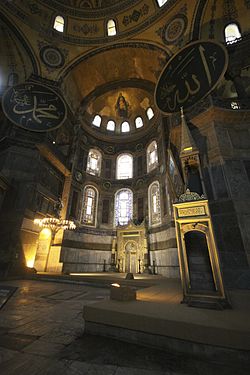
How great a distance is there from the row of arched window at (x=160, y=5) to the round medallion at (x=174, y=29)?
2864 mm

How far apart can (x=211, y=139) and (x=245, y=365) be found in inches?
311

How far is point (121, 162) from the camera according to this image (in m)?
19.1

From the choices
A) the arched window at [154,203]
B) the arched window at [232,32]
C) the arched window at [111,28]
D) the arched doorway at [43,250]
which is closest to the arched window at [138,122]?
the arched window at [154,203]

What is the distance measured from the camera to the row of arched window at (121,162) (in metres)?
17.0

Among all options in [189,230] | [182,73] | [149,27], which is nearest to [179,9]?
[149,27]

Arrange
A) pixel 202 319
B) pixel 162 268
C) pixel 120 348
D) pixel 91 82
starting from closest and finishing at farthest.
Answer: pixel 120 348, pixel 202 319, pixel 162 268, pixel 91 82

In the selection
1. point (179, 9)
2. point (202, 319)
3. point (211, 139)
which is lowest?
point (202, 319)

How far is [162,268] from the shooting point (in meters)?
11.7

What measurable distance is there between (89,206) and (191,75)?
13.1 meters

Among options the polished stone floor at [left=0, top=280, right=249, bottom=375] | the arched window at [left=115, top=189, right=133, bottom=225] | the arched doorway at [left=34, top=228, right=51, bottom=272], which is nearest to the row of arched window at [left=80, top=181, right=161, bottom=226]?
the arched window at [left=115, top=189, right=133, bottom=225]

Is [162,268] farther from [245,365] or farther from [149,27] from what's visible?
[149,27]

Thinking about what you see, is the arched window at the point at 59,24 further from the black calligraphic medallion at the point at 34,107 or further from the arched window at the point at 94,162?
the arched window at the point at 94,162

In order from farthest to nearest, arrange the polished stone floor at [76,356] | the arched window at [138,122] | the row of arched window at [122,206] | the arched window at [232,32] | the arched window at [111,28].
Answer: the arched window at [138,122]
the arched window at [111,28]
the row of arched window at [122,206]
the arched window at [232,32]
the polished stone floor at [76,356]

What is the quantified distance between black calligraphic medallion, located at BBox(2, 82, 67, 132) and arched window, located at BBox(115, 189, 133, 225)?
8796 millimetres
